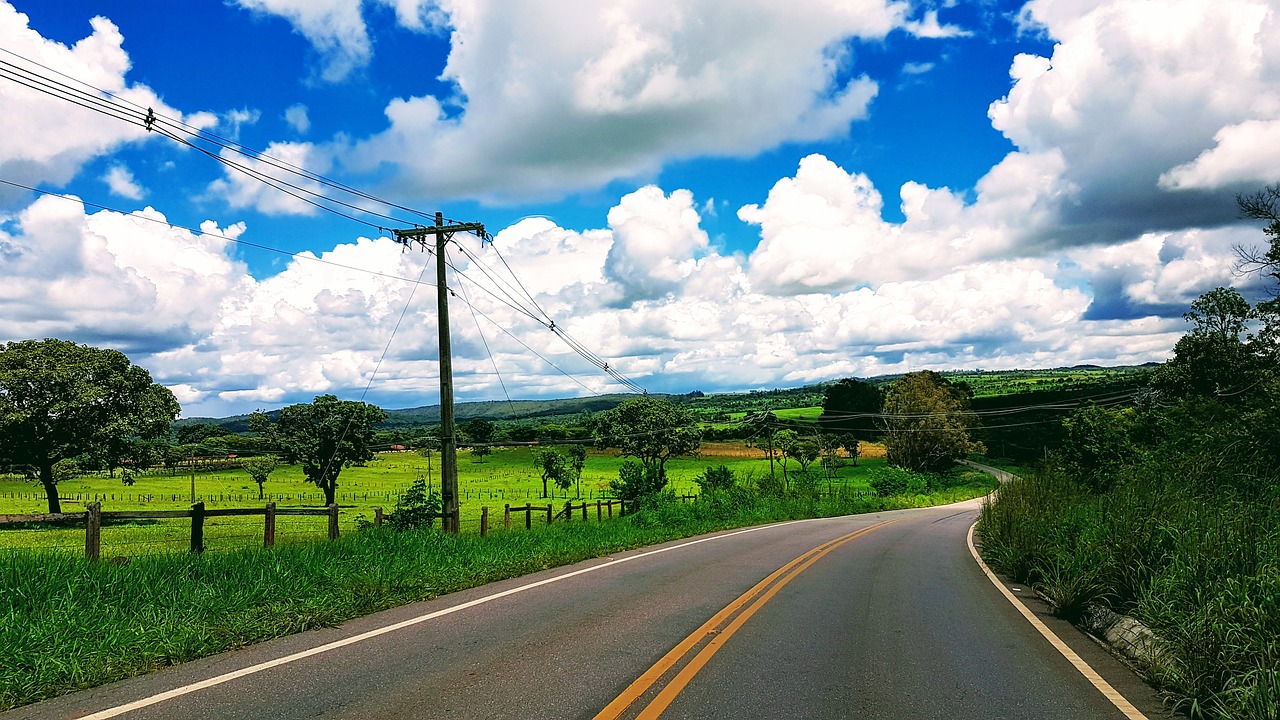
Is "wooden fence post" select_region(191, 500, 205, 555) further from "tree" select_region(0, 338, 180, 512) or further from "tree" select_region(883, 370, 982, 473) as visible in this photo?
"tree" select_region(883, 370, 982, 473)

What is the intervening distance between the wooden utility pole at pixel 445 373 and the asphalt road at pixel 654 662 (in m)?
7.26

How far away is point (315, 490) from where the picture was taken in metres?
82.7

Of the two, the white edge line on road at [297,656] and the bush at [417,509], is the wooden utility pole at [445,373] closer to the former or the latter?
the bush at [417,509]

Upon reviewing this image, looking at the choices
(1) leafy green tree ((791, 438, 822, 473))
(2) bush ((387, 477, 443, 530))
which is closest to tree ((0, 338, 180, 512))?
(2) bush ((387, 477, 443, 530))

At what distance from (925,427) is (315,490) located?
2689 inches

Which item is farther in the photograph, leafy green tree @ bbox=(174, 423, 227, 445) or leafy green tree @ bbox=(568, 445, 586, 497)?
leafy green tree @ bbox=(174, 423, 227, 445)

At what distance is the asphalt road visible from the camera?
5258 millimetres

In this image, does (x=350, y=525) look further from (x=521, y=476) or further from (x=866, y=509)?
(x=521, y=476)

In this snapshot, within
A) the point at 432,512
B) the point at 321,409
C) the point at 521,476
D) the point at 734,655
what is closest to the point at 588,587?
the point at 734,655

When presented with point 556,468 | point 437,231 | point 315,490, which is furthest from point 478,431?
point 437,231

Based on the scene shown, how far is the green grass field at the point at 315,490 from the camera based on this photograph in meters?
40.3

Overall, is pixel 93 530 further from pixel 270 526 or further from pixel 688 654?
pixel 688 654

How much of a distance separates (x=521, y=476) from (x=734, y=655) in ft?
301

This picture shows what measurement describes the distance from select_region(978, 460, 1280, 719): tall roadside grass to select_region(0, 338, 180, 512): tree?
4436 cm
